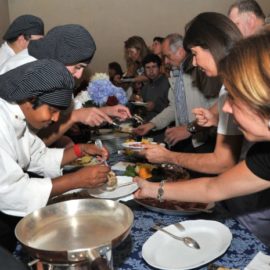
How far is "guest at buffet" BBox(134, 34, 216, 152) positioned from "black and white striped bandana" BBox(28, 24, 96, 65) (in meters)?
1.02

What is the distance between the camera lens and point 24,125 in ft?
4.27

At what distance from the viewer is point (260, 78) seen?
0.82 meters

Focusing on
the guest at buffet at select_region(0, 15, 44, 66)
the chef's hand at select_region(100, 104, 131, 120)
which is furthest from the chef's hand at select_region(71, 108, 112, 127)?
the guest at buffet at select_region(0, 15, 44, 66)

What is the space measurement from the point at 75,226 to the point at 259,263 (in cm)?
51

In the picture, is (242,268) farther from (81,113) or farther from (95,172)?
(81,113)

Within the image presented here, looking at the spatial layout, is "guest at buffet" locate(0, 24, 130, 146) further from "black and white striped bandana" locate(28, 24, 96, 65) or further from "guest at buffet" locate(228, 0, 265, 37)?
"guest at buffet" locate(228, 0, 265, 37)

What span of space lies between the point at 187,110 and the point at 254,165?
1447mm

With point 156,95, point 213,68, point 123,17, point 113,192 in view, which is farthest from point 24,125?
point 123,17

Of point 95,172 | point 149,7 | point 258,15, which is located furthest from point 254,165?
point 149,7

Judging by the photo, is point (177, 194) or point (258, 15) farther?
point (258, 15)

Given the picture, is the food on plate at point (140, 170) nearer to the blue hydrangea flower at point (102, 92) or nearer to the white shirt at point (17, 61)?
the blue hydrangea flower at point (102, 92)

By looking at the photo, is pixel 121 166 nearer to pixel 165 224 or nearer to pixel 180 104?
pixel 165 224

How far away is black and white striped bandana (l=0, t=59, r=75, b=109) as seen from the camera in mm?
1122

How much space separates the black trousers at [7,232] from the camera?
4.03 ft
